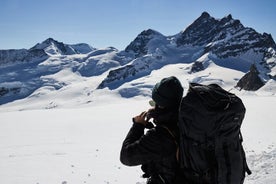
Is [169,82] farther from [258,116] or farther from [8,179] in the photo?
[258,116]

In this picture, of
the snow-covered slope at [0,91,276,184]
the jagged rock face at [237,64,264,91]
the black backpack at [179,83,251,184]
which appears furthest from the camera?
the jagged rock face at [237,64,264,91]

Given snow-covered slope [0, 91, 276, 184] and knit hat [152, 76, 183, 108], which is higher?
knit hat [152, 76, 183, 108]

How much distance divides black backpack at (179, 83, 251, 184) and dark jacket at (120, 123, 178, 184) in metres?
0.21

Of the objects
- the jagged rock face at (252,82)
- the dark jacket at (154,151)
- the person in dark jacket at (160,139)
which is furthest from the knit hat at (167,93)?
the jagged rock face at (252,82)

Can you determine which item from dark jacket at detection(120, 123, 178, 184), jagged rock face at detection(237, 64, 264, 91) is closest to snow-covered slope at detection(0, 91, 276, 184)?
dark jacket at detection(120, 123, 178, 184)

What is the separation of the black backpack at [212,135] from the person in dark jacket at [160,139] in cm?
21

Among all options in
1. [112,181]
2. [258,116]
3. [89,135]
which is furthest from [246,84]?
[112,181]

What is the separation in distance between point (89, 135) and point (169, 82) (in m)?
14.4

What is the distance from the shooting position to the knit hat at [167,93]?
3471 millimetres

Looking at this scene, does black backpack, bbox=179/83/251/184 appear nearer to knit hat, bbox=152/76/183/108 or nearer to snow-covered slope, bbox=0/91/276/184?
knit hat, bbox=152/76/183/108

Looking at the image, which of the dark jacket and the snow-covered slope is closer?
the dark jacket

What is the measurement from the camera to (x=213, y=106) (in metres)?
3.09

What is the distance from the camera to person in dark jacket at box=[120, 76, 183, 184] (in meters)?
3.38

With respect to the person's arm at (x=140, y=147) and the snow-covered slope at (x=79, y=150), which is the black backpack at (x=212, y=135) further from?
the snow-covered slope at (x=79, y=150)
